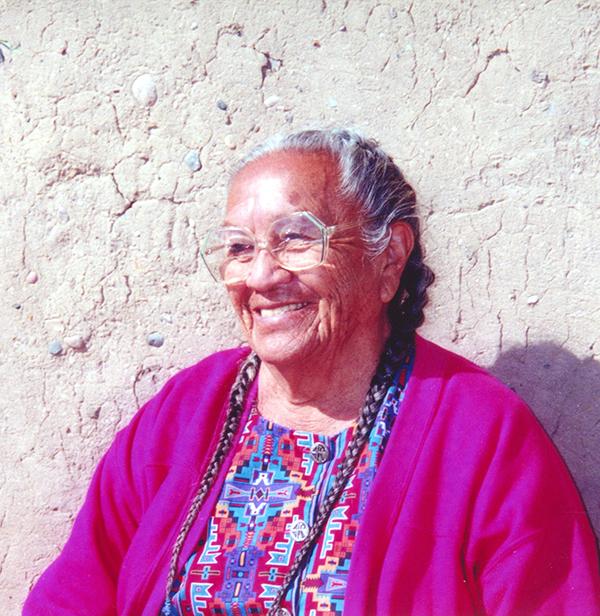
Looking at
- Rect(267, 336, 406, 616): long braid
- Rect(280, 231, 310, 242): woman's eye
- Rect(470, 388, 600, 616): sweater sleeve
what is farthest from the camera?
Rect(280, 231, 310, 242): woman's eye

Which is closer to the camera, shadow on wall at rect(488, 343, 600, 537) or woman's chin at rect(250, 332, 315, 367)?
woman's chin at rect(250, 332, 315, 367)

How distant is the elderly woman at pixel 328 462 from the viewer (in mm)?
2080

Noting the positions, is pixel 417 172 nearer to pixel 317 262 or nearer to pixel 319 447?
pixel 317 262

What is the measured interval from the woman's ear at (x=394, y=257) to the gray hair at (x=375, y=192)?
30 mm

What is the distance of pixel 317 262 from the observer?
2.26 m

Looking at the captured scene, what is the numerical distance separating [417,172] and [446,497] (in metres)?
1.06

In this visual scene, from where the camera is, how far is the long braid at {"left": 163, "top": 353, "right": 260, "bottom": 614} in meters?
2.28

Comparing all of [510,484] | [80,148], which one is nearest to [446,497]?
[510,484]

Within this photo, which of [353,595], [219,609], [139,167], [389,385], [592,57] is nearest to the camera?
[353,595]

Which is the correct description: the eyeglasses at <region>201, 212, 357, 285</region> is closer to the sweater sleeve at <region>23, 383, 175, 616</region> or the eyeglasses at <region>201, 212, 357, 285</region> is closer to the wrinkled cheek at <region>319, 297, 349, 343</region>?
the wrinkled cheek at <region>319, 297, 349, 343</region>

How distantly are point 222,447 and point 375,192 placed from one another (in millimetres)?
775

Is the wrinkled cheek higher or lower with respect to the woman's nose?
lower

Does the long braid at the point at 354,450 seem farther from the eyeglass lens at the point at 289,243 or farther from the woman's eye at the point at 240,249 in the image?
the woman's eye at the point at 240,249

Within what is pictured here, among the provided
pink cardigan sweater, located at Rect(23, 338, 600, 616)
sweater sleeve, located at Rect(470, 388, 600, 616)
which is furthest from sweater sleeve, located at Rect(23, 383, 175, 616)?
sweater sleeve, located at Rect(470, 388, 600, 616)
